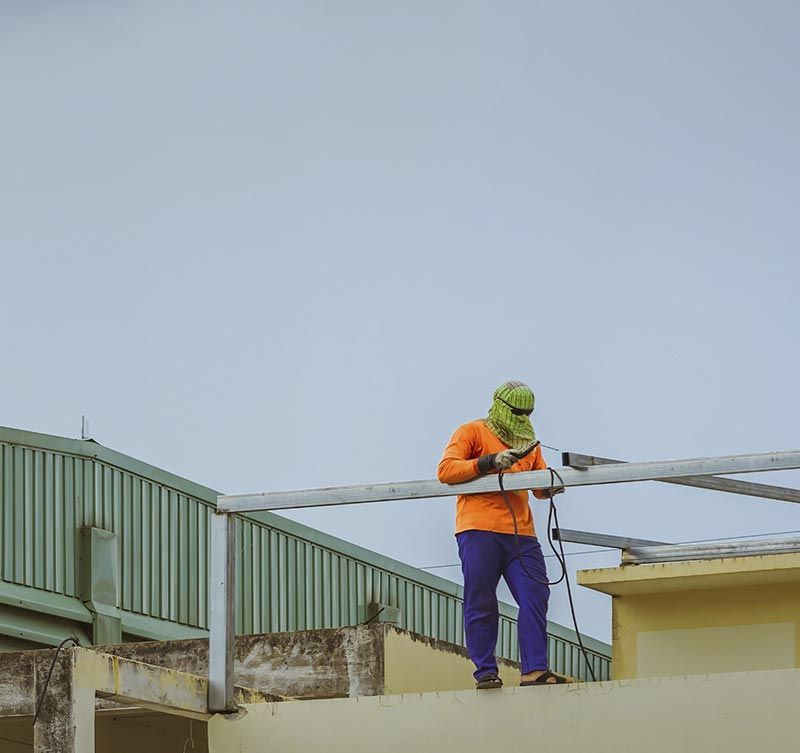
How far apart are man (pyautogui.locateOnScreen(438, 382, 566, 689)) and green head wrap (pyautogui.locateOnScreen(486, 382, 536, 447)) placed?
9 cm

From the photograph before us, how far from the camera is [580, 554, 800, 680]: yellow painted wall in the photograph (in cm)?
1274

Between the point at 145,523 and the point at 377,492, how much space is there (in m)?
7.62

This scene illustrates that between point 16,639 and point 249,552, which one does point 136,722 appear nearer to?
point 16,639

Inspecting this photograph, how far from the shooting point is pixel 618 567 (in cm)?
1277

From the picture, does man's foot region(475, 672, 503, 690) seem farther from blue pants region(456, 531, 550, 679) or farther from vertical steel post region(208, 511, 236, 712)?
vertical steel post region(208, 511, 236, 712)

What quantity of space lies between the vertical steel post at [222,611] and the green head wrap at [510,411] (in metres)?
1.47

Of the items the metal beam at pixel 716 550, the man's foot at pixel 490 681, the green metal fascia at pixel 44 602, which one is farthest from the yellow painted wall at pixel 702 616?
the man's foot at pixel 490 681

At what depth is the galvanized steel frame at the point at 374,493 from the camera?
769 centimetres

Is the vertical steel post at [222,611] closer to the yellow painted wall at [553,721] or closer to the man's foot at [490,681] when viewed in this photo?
the yellow painted wall at [553,721]

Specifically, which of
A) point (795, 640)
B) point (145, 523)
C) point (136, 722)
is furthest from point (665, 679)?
point (145, 523)

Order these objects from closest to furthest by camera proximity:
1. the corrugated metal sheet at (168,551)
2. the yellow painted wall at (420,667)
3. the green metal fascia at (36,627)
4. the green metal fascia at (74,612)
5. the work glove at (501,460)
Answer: the work glove at (501,460), the yellow painted wall at (420,667), the green metal fascia at (36,627), the green metal fascia at (74,612), the corrugated metal sheet at (168,551)

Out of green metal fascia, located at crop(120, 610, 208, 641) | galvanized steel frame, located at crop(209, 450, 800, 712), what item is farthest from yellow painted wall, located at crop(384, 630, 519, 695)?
galvanized steel frame, located at crop(209, 450, 800, 712)

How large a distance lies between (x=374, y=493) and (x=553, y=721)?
1425mm

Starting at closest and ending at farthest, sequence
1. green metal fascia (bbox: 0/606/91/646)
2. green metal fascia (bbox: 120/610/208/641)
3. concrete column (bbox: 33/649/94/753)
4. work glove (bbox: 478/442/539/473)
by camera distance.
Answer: concrete column (bbox: 33/649/94/753), work glove (bbox: 478/442/539/473), green metal fascia (bbox: 0/606/91/646), green metal fascia (bbox: 120/610/208/641)
